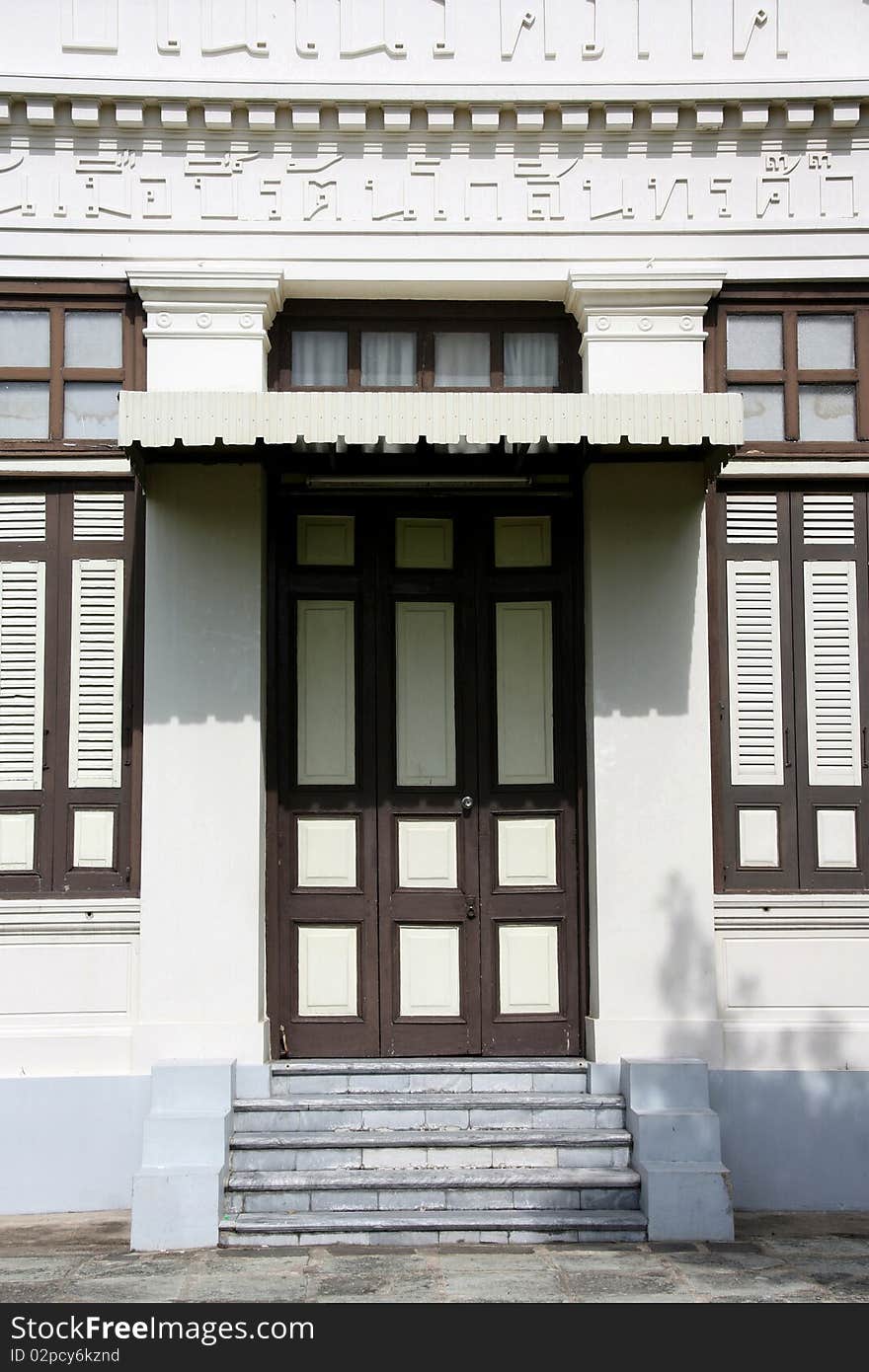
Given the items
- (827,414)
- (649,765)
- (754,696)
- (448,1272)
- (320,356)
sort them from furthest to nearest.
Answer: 1. (320,356)
2. (827,414)
3. (754,696)
4. (649,765)
5. (448,1272)

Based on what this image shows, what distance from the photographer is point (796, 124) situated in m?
9.00

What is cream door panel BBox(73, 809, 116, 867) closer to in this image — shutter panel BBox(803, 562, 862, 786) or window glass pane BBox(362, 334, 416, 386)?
window glass pane BBox(362, 334, 416, 386)

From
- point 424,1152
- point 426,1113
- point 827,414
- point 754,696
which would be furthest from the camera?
point 827,414

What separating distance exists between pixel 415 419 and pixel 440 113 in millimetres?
2527

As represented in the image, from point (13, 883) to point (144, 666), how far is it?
59.0 inches

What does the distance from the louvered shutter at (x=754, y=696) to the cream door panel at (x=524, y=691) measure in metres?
1.06

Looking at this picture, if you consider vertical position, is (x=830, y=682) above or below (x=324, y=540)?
below

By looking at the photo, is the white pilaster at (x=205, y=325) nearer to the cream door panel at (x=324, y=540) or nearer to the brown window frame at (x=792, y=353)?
the cream door panel at (x=324, y=540)

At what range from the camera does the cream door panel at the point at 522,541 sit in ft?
29.7

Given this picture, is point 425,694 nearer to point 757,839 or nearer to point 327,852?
point 327,852

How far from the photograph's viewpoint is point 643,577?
8750 mm

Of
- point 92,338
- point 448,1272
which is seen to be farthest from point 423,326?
point 448,1272

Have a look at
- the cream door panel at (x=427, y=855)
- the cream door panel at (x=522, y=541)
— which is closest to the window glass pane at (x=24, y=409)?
the cream door panel at (x=522, y=541)

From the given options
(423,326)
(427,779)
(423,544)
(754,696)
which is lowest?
(427,779)
